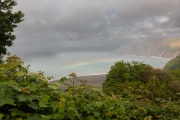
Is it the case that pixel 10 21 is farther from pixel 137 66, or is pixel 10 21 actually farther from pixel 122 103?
pixel 122 103

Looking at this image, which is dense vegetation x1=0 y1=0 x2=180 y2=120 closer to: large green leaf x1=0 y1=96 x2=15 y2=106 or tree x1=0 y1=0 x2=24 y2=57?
large green leaf x1=0 y1=96 x2=15 y2=106

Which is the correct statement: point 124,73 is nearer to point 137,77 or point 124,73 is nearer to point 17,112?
point 137,77

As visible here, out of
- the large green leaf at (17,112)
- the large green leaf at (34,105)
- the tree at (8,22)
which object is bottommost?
the large green leaf at (17,112)

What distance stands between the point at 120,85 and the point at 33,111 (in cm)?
850

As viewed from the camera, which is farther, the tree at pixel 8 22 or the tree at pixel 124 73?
the tree at pixel 8 22

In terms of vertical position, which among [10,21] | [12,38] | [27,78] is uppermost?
[10,21]

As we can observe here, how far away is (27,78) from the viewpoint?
2250 mm

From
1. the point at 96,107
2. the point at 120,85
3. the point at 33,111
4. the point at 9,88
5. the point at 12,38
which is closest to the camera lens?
the point at 9,88

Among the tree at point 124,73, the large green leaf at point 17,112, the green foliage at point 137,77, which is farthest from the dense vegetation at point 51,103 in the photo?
the tree at point 124,73

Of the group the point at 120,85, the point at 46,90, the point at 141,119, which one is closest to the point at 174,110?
the point at 141,119

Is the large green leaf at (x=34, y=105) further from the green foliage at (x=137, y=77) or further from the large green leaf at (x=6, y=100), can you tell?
the green foliage at (x=137, y=77)

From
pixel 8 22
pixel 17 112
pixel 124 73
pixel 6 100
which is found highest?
pixel 8 22

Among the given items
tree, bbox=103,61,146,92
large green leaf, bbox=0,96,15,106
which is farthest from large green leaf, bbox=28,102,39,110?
tree, bbox=103,61,146,92

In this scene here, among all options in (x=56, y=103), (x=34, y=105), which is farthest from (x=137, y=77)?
(x=34, y=105)
